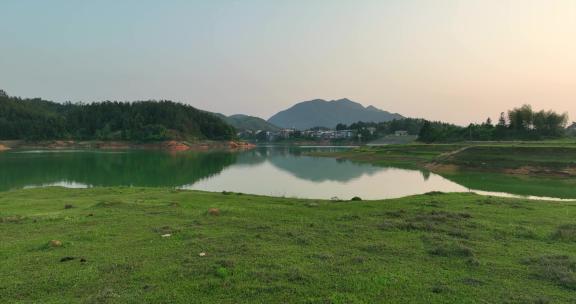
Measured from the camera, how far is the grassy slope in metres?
6.93

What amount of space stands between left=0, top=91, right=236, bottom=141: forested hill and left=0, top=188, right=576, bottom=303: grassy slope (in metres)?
120

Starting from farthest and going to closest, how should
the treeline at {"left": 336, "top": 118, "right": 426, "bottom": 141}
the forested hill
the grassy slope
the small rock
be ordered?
the treeline at {"left": 336, "top": 118, "right": 426, "bottom": 141}
the forested hill
the small rock
the grassy slope

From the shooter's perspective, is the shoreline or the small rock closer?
the small rock

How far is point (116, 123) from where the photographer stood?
5625 inches

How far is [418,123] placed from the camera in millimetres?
176125

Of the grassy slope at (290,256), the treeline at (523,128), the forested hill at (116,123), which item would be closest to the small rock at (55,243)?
the grassy slope at (290,256)

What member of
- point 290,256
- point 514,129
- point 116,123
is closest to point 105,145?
point 116,123

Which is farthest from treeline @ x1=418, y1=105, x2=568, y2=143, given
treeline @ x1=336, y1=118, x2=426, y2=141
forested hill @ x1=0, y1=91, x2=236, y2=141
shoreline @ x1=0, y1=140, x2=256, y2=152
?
forested hill @ x1=0, y1=91, x2=236, y2=141

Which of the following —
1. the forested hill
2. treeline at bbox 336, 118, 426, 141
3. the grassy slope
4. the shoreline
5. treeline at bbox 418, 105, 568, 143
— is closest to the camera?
the grassy slope

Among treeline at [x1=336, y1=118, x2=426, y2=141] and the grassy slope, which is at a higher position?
treeline at [x1=336, y1=118, x2=426, y2=141]

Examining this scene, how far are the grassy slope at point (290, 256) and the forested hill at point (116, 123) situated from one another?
4732 inches

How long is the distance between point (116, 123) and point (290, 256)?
15017cm

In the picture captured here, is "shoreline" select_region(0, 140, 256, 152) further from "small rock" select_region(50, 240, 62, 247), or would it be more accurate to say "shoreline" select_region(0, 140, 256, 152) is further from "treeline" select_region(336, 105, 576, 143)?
"small rock" select_region(50, 240, 62, 247)

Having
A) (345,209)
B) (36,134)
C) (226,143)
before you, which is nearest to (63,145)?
(36,134)
